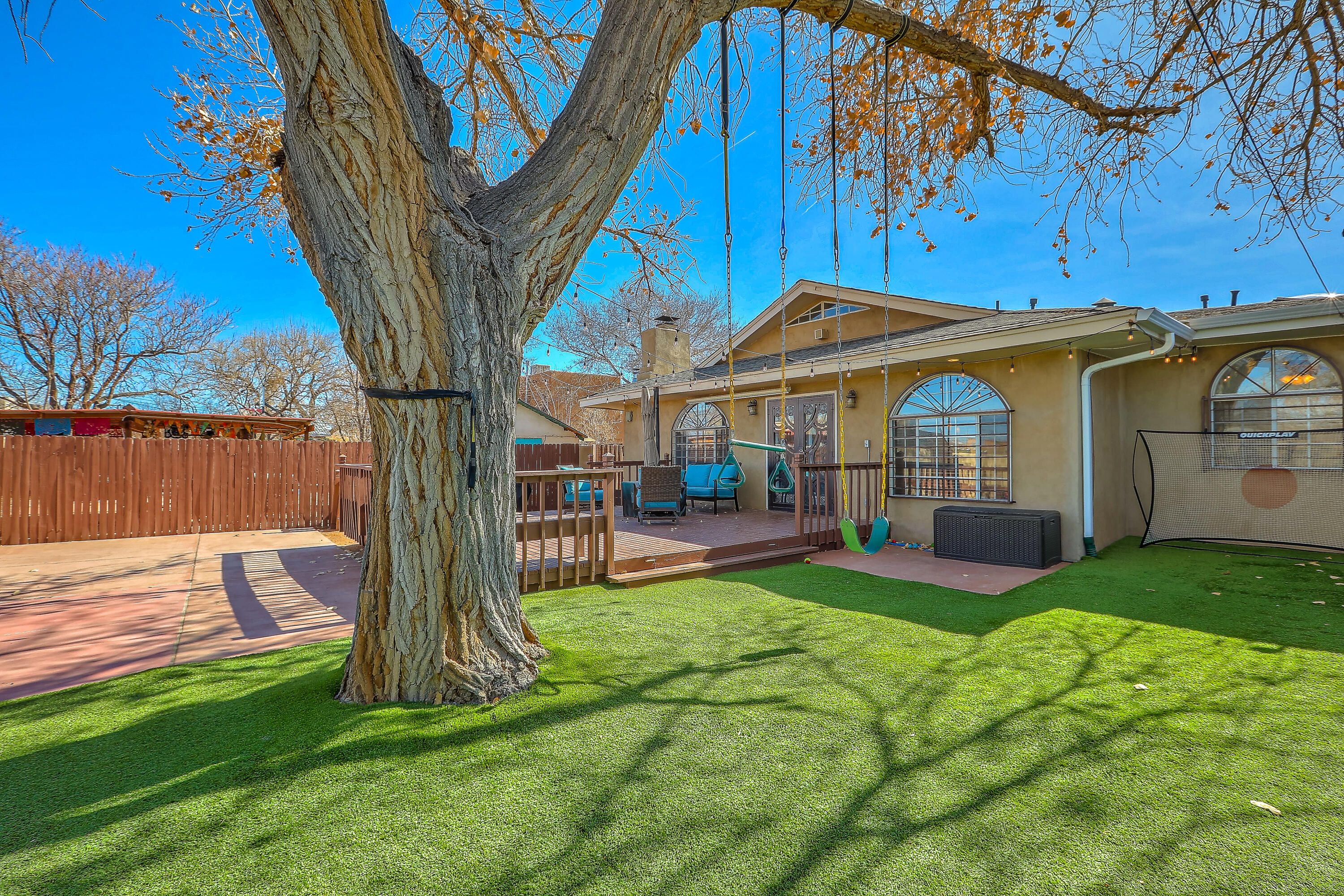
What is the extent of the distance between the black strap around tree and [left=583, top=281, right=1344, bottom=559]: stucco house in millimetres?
3741

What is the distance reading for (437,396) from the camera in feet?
8.21

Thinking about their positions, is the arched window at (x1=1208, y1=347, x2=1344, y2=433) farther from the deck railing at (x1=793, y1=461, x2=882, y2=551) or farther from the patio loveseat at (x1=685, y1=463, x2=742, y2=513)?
the patio loveseat at (x1=685, y1=463, x2=742, y2=513)

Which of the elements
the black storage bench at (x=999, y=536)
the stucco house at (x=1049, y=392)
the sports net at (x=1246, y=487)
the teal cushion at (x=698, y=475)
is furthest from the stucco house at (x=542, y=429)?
the sports net at (x=1246, y=487)

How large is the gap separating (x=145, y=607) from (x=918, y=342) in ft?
27.7

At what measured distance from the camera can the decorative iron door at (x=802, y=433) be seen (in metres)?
9.22

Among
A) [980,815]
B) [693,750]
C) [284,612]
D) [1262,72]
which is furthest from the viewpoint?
[284,612]

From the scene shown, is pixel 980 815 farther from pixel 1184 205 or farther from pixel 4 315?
pixel 4 315

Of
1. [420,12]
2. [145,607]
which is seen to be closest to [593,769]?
[145,607]

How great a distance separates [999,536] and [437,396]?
618cm

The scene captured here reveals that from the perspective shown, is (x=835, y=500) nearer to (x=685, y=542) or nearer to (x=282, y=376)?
(x=685, y=542)

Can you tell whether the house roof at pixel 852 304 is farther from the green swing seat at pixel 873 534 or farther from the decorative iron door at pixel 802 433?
the green swing seat at pixel 873 534

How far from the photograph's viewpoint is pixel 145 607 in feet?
15.2

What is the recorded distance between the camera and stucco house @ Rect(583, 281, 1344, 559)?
20.4 feet

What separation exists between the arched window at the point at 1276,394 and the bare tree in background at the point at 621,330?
16073 mm
